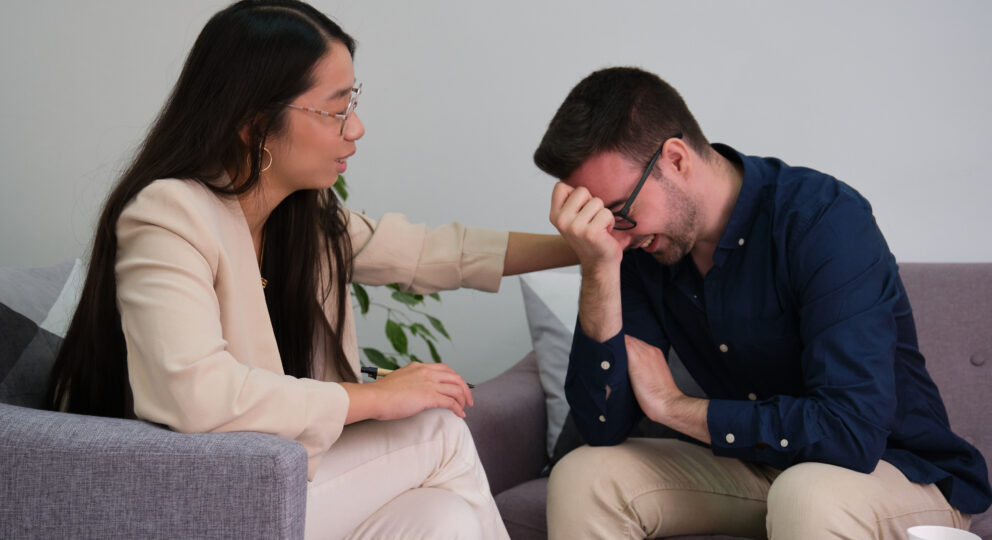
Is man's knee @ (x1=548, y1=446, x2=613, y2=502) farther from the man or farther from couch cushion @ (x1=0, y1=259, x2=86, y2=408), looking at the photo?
couch cushion @ (x1=0, y1=259, x2=86, y2=408)

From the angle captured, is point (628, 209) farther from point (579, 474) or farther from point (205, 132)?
point (205, 132)

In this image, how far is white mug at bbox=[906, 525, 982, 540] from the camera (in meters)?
1.15

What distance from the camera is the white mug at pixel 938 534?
1.15 meters

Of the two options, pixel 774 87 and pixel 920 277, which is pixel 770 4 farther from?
pixel 920 277

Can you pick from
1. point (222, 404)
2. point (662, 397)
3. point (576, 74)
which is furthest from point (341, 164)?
point (576, 74)

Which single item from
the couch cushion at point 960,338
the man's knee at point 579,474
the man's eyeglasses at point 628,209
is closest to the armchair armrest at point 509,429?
the man's knee at point 579,474

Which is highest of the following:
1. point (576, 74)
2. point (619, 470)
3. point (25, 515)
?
point (576, 74)

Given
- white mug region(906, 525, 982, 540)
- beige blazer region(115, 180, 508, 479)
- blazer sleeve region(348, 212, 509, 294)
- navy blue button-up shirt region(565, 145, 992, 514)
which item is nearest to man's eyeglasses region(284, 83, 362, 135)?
beige blazer region(115, 180, 508, 479)

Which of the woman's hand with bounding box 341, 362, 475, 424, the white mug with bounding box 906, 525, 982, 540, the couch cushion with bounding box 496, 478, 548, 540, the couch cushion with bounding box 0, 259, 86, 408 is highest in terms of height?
the white mug with bounding box 906, 525, 982, 540

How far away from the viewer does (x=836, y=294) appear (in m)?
1.50

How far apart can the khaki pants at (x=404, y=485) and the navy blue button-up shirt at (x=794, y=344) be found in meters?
0.34

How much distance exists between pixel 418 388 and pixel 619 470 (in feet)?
1.56

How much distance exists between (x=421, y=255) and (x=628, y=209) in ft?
1.40

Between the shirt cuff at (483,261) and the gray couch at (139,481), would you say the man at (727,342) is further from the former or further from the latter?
the gray couch at (139,481)
